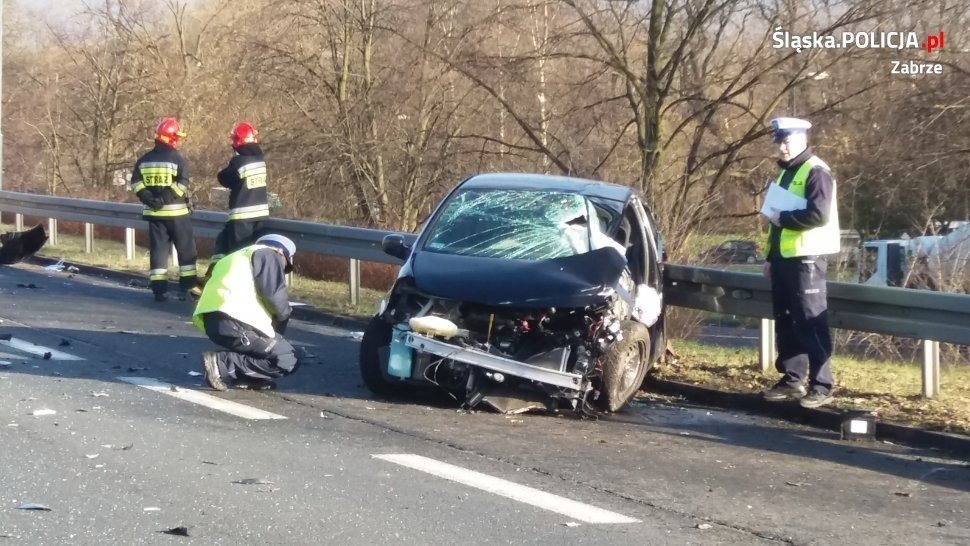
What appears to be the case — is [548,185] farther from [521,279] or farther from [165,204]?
[165,204]

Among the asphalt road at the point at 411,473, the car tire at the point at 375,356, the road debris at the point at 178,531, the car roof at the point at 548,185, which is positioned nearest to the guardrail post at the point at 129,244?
the asphalt road at the point at 411,473

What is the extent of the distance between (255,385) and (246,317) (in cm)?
54

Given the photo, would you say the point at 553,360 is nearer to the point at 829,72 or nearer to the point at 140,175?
the point at 140,175

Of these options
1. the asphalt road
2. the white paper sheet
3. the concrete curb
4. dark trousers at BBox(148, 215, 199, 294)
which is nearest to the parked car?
the concrete curb

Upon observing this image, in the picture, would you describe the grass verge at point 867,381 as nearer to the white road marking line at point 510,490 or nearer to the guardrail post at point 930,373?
the guardrail post at point 930,373

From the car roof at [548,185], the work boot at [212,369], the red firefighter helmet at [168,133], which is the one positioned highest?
the red firefighter helmet at [168,133]

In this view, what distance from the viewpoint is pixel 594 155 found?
15.7 meters

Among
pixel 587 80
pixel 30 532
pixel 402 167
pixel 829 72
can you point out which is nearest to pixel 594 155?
pixel 587 80

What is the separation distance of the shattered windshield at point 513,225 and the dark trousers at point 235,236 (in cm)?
416

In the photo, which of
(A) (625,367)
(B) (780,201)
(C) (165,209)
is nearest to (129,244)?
(C) (165,209)

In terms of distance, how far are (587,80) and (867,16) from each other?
3708mm

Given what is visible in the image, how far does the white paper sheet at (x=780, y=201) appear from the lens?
25.7ft

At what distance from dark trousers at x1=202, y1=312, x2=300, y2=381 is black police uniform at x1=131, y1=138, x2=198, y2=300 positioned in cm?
492

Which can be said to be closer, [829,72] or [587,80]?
[829,72]
